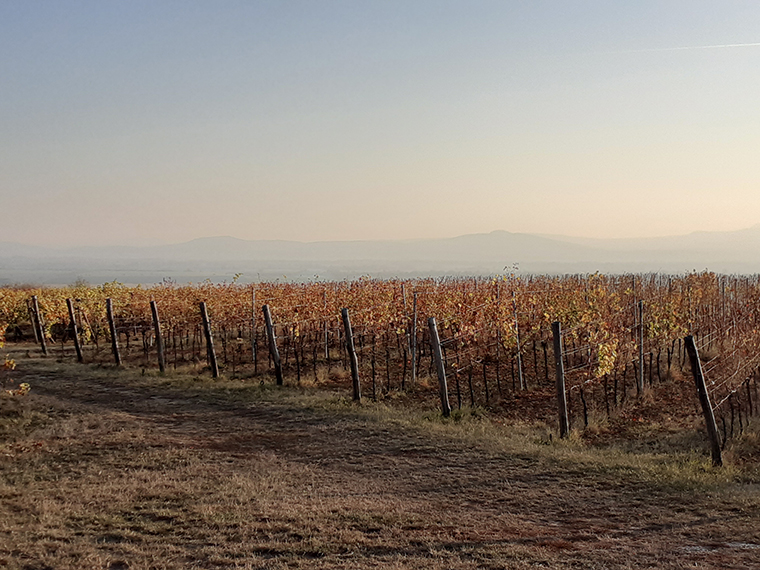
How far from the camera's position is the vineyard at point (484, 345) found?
12117 mm

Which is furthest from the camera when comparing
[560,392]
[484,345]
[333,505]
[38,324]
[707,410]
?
[38,324]

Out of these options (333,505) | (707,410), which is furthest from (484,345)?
(333,505)

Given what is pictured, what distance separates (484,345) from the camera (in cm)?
1569

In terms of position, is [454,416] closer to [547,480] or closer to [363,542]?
[547,480]

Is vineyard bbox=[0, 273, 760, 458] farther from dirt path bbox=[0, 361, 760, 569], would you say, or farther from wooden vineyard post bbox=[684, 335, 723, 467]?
dirt path bbox=[0, 361, 760, 569]

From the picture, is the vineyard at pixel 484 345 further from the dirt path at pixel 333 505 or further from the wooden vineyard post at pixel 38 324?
the dirt path at pixel 333 505

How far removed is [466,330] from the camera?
47.9 feet

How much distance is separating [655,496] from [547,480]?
1.13 metres

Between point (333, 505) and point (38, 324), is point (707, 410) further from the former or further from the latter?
point (38, 324)

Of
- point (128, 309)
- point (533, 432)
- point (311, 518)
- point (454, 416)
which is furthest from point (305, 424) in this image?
point (128, 309)

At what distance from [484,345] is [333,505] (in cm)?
989

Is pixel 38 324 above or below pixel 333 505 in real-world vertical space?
above

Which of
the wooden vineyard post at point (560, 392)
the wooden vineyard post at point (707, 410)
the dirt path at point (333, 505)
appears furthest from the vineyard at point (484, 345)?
the dirt path at point (333, 505)

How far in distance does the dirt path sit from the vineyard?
2708mm
